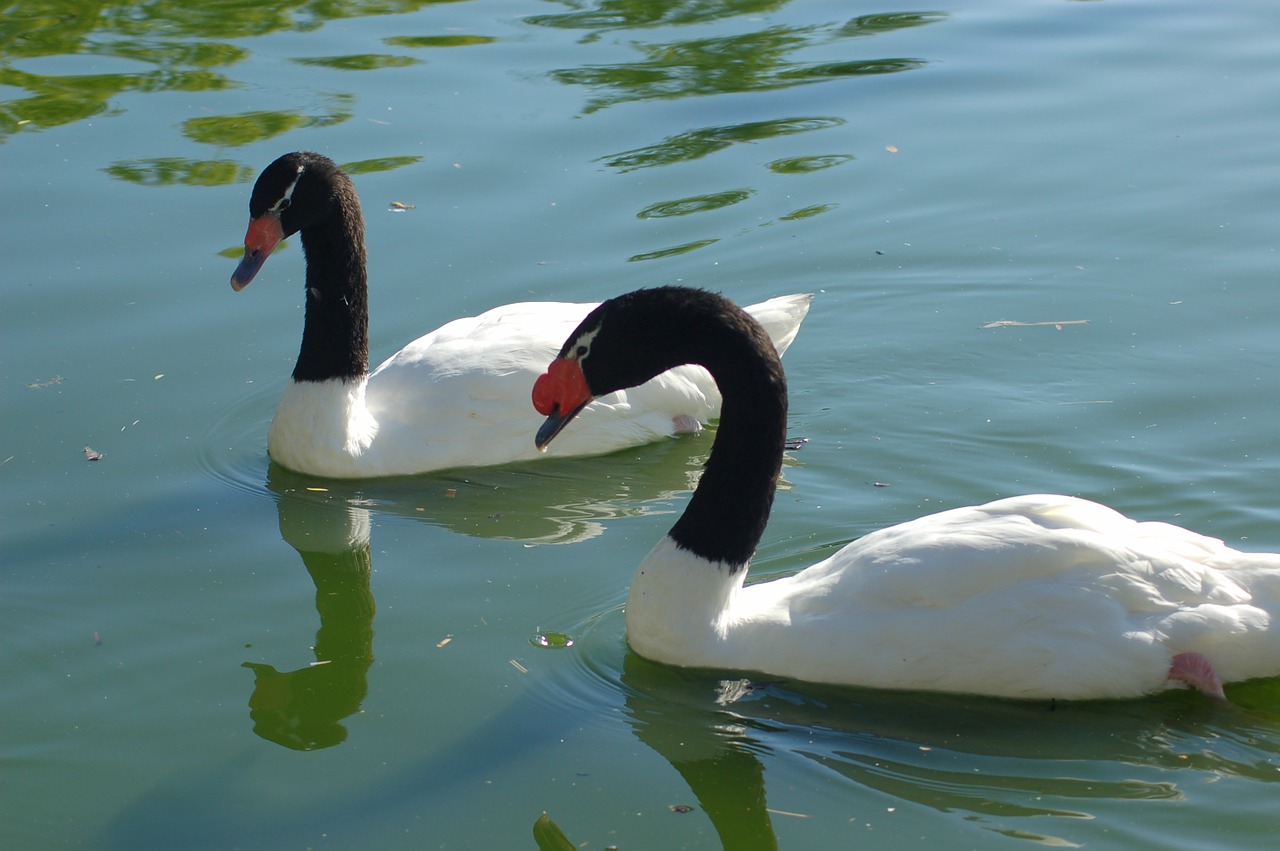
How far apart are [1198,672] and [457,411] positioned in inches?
156

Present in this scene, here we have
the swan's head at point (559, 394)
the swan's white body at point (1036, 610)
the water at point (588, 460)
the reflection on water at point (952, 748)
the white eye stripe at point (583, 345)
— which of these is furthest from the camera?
the swan's head at point (559, 394)

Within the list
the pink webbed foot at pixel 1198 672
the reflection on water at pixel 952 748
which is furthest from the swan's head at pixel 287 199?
the pink webbed foot at pixel 1198 672

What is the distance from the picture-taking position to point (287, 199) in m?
8.30

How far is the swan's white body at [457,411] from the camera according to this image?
8227mm

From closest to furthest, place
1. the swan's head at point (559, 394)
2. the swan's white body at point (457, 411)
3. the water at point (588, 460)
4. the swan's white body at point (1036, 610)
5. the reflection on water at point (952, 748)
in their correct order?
the reflection on water at point (952, 748) < the water at point (588, 460) < the swan's white body at point (1036, 610) < the swan's head at point (559, 394) < the swan's white body at point (457, 411)

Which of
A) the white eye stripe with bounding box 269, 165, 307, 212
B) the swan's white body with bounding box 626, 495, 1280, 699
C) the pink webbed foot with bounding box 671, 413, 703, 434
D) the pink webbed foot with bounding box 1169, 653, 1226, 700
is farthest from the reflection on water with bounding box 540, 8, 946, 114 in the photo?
the pink webbed foot with bounding box 1169, 653, 1226, 700

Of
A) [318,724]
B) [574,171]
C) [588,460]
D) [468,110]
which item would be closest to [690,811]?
[318,724]

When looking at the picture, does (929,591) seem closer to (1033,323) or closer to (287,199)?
(287,199)

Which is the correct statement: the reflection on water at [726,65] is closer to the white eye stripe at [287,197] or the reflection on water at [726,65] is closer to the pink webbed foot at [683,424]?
the pink webbed foot at [683,424]

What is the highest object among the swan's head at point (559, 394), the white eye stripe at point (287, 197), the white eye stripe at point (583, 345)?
the white eye stripe at point (287, 197)

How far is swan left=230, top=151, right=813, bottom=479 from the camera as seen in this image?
8242 millimetres

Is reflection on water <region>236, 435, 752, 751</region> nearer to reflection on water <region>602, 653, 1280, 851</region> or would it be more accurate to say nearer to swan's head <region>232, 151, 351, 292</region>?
swan's head <region>232, 151, 351, 292</region>

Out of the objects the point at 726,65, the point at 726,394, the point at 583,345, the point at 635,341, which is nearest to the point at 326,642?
the point at 583,345

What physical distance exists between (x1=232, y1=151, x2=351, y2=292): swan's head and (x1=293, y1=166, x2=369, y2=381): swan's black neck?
10 millimetres
